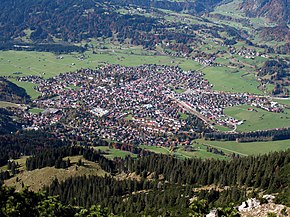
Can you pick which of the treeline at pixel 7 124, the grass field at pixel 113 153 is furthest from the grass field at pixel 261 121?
the treeline at pixel 7 124

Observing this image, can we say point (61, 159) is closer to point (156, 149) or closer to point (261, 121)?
point (156, 149)

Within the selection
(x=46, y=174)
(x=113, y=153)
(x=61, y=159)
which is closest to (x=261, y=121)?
(x=113, y=153)

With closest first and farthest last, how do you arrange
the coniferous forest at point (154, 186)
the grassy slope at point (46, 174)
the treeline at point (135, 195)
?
the coniferous forest at point (154, 186)
the treeline at point (135, 195)
the grassy slope at point (46, 174)

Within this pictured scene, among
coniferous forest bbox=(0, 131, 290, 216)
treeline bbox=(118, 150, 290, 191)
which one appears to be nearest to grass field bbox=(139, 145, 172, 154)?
coniferous forest bbox=(0, 131, 290, 216)

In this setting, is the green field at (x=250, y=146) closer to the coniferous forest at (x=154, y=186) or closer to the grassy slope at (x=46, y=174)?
the coniferous forest at (x=154, y=186)

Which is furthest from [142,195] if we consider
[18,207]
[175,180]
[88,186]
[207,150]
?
[207,150]

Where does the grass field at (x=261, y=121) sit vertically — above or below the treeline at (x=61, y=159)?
below
